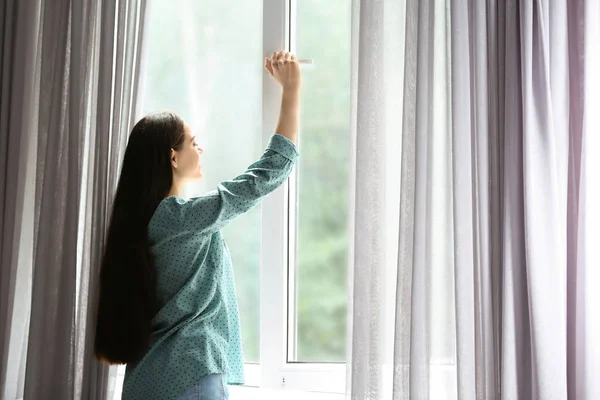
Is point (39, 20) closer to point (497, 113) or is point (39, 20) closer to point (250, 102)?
point (250, 102)

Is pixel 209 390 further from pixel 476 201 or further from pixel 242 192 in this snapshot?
pixel 476 201

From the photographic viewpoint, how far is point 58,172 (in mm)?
1863

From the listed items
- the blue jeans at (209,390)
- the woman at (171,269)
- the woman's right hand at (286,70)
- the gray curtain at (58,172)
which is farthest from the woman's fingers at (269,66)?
the blue jeans at (209,390)

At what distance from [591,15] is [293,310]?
41.2 inches

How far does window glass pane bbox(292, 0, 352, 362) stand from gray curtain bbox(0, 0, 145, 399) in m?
0.48

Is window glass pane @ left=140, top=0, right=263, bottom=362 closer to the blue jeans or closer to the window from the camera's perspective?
the window

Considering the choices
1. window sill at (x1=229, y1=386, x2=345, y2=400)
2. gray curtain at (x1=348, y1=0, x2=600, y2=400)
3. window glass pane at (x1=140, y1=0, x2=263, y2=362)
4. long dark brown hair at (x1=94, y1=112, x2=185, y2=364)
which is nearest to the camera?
gray curtain at (x1=348, y1=0, x2=600, y2=400)

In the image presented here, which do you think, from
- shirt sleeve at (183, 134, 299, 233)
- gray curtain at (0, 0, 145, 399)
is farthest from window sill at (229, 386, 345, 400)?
shirt sleeve at (183, 134, 299, 233)

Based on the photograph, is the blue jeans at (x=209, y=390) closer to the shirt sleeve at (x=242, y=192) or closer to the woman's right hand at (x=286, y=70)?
the shirt sleeve at (x=242, y=192)

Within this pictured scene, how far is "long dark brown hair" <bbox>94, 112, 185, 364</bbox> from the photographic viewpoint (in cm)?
162

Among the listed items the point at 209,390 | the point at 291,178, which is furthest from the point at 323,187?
the point at 209,390

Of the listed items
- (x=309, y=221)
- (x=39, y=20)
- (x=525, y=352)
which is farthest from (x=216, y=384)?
(x=39, y=20)

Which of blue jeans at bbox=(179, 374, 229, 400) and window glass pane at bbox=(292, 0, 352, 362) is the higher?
window glass pane at bbox=(292, 0, 352, 362)

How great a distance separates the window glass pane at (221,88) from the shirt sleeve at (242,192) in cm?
34
